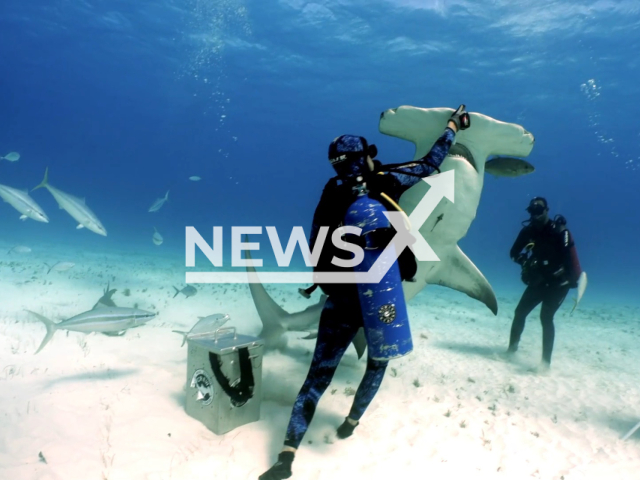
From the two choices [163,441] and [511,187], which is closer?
[163,441]

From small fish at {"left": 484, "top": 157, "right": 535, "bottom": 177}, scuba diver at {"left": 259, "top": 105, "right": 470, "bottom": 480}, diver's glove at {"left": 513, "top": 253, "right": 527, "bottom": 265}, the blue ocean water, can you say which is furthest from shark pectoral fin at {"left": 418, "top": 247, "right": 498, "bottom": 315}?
the blue ocean water

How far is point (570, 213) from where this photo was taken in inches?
7785

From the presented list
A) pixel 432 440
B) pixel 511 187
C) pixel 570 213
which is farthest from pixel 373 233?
pixel 570 213

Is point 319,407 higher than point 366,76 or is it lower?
lower

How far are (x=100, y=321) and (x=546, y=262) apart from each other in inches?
284

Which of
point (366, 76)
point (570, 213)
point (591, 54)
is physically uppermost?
point (591, 54)

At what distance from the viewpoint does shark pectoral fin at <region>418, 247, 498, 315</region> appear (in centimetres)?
574

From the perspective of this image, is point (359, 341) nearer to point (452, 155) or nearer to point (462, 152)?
point (452, 155)

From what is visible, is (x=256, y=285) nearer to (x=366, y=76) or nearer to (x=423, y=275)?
(x=423, y=275)

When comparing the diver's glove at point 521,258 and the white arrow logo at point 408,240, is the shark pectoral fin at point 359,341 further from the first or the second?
the diver's glove at point 521,258

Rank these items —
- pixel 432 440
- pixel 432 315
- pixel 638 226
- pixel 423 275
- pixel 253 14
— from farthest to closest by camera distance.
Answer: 1. pixel 638 226
2. pixel 253 14
3. pixel 432 315
4. pixel 423 275
5. pixel 432 440

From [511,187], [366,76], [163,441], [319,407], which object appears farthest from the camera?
[511,187]

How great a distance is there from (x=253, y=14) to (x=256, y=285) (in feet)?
105

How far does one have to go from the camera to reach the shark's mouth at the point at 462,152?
4.81 metres
